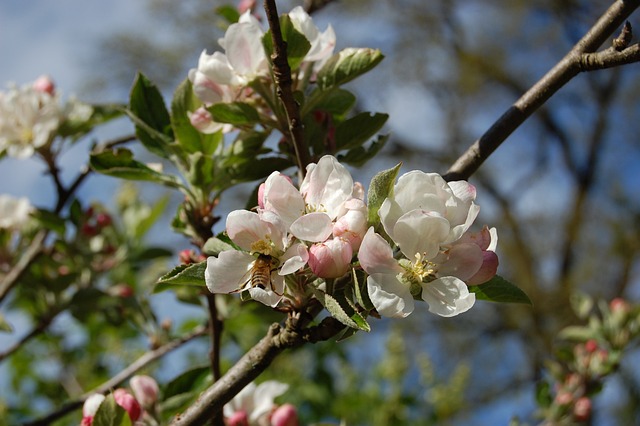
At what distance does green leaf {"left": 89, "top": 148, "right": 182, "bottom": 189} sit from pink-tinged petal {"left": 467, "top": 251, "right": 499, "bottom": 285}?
1.49 ft

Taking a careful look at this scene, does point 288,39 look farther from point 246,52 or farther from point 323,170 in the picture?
point 323,170

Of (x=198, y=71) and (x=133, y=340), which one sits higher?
(x=198, y=71)

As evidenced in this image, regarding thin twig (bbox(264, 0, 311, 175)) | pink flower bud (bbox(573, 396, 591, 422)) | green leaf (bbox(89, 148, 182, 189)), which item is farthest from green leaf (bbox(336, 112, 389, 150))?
pink flower bud (bbox(573, 396, 591, 422))

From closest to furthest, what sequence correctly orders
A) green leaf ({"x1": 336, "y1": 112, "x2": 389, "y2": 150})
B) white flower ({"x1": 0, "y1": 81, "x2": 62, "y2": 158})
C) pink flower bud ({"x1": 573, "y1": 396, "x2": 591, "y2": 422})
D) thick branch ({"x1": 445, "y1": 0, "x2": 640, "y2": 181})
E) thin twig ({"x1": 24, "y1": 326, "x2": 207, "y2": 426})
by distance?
thick branch ({"x1": 445, "y1": 0, "x2": 640, "y2": 181}) < green leaf ({"x1": 336, "y1": 112, "x2": 389, "y2": 150}) < thin twig ({"x1": 24, "y1": 326, "x2": 207, "y2": 426}) < white flower ({"x1": 0, "y1": 81, "x2": 62, "y2": 158}) < pink flower bud ({"x1": 573, "y1": 396, "x2": 591, "y2": 422})

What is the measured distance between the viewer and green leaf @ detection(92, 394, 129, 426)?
737mm

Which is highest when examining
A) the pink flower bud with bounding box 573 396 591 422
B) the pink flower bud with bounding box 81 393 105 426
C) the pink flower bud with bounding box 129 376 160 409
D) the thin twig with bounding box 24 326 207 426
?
the pink flower bud with bounding box 81 393 105 426

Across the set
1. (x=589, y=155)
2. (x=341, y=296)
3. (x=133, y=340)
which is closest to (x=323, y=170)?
(x=341, y=296)

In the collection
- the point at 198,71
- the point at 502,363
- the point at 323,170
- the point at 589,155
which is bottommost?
the point at 502,363

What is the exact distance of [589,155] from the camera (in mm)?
7594

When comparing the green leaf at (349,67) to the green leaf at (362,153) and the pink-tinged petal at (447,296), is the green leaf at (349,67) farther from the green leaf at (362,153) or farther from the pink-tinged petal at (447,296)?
the pink-tinged petal at (447,296)

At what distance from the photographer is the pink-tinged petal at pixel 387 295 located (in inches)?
24.0

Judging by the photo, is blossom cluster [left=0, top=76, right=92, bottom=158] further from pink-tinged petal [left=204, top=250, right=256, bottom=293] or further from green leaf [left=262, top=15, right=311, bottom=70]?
pink-tinged petal [left=204, top=250, right=256, bottom=293]

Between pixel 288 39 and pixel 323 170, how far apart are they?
210 millimetres

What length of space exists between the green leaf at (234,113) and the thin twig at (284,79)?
97 millimetres
